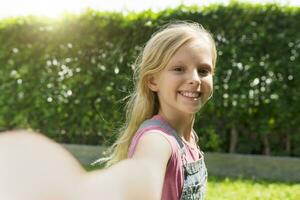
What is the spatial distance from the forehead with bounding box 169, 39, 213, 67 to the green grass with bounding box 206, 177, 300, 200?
4.61m

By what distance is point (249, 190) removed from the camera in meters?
6.62

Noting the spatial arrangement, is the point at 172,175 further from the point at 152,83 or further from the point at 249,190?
the point at 249,190

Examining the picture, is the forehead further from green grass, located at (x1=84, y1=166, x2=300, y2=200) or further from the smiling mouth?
green grass, located at (x1=84, y1=166, x2=300, y2=200)

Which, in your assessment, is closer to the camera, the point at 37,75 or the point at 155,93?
the point at 155,93

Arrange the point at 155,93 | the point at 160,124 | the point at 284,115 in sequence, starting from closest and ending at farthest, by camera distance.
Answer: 1. the point at 160,124
2. the point at 155,93
3. the point at 284,115

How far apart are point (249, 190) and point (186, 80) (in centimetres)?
535

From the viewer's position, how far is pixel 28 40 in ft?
32.0

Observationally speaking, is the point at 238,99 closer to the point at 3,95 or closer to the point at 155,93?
the point at 3,95

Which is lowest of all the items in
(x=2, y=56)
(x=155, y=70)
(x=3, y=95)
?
(x=3, y=95)

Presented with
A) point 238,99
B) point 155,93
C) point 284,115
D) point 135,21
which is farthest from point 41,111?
point 155,93

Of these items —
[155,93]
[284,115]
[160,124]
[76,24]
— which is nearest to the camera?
[160,124]

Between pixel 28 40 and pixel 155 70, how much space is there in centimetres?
842

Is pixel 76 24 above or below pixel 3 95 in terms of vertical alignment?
above

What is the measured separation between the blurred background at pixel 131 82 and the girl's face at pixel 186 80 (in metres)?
5.71
